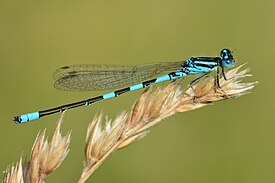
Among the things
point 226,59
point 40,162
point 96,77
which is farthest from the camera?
point 96,77

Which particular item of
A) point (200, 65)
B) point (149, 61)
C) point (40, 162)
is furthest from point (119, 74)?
point (149, 61)

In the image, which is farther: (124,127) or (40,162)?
(124,127)

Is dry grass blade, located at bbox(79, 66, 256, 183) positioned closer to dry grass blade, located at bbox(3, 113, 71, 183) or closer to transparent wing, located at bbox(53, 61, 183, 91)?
dry grass blade, located at bbox(3, 113, 71, 183)

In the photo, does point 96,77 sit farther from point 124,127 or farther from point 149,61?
point 149,61

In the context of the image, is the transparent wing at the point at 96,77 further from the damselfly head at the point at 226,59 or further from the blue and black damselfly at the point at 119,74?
the damselfly head at the point at 226,59

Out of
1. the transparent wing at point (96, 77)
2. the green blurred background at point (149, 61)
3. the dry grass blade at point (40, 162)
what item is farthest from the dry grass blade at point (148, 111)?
the green blurred background at point (149, 61)

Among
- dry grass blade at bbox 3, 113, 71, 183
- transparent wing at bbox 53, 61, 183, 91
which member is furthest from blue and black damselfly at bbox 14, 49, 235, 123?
dry grass blade at bbox 3, 113, 71, 183

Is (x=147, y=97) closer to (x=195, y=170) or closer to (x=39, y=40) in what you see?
(x=195, y=170)
